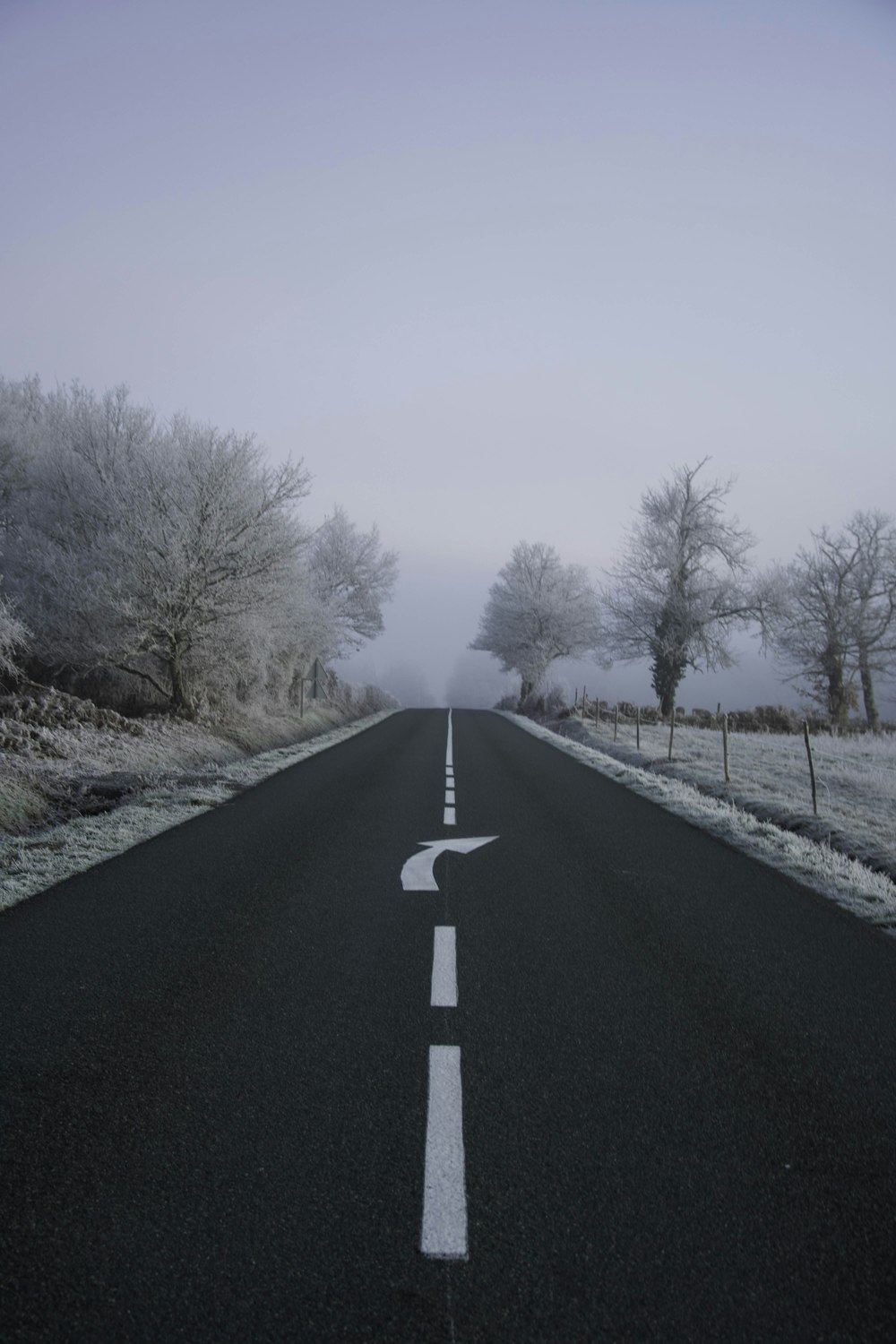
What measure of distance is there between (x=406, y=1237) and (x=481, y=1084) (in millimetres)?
954

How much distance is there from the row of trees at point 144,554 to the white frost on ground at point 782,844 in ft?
30.5

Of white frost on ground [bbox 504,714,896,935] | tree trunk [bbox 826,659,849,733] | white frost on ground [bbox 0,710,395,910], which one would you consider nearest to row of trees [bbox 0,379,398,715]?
white frost on ground [bbox 0,710,395,910]

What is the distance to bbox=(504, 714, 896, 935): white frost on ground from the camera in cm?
632

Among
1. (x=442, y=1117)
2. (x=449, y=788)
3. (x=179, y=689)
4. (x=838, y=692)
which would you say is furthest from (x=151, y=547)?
(x=838, y=692)

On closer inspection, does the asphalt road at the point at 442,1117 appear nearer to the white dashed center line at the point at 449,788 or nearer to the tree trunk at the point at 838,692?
the white dashed center line at the point at 449,788

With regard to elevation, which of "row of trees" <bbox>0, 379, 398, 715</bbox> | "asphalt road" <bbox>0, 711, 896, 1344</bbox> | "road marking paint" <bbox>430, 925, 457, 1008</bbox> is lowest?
"asphalt road" <bbox>0, 711, 896, 1344</bbox>

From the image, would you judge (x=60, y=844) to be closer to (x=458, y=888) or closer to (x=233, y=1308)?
(x=458, y=888)

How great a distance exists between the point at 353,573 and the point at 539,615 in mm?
15042

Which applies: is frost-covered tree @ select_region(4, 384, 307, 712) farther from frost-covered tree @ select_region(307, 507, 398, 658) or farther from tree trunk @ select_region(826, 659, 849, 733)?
tree trunk @ select_region(826, 659, 849, 733)

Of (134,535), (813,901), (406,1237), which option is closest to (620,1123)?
(406,1237)

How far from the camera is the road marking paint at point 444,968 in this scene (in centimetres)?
405

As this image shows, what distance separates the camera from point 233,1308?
2004 mm

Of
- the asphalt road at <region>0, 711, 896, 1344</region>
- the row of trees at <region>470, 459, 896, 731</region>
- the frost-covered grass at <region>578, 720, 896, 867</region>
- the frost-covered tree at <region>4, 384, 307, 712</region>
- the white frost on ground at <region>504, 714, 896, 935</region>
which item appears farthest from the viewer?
the row of trees at <region>470, 459, 896, 731</region>

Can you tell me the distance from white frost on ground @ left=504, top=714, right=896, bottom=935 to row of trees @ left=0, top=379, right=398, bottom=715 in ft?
30.5
